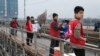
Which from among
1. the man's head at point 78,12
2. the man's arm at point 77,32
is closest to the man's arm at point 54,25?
the man's head at point 78,12

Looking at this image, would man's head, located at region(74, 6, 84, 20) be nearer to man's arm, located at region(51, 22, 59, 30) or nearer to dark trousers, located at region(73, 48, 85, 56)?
dark trousers, located at region(73, 48, 85, 56)

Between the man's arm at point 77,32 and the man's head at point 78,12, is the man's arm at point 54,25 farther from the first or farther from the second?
the man's arm at point 77,32

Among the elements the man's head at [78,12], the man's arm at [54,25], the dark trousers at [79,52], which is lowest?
the dark trousers at [79,52]

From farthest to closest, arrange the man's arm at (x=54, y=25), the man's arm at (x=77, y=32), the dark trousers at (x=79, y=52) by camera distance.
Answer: the man's arm at (x=54, y=25), the dark trousers at (x=79, y=52), the man's arm at (x=77, y=32)

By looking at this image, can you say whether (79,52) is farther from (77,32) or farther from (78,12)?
(78,12)

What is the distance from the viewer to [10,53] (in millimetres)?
15203

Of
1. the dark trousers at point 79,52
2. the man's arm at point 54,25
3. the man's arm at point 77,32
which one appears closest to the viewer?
the man's arm at point 77,32

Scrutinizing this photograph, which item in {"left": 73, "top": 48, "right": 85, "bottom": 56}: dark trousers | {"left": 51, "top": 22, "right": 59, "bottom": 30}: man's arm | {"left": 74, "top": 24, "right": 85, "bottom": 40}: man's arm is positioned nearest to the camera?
{"left": 74, "top": 24, "right": 85, "bottom": 40}: man's arm

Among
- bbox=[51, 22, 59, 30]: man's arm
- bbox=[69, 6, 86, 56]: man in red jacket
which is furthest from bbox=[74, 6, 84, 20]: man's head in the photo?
bbox=[51, 22, 59, 30]: man's arm

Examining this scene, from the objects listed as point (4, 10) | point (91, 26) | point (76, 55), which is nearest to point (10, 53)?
point (76, 55)

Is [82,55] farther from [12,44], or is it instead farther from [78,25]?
[12,44]

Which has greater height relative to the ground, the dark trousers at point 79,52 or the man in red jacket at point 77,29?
the man in red jacket at point 77,29

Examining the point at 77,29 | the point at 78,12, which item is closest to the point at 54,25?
the point at 78,12

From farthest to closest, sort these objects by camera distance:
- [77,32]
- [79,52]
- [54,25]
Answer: [54,25], [79,52], [77,32]
